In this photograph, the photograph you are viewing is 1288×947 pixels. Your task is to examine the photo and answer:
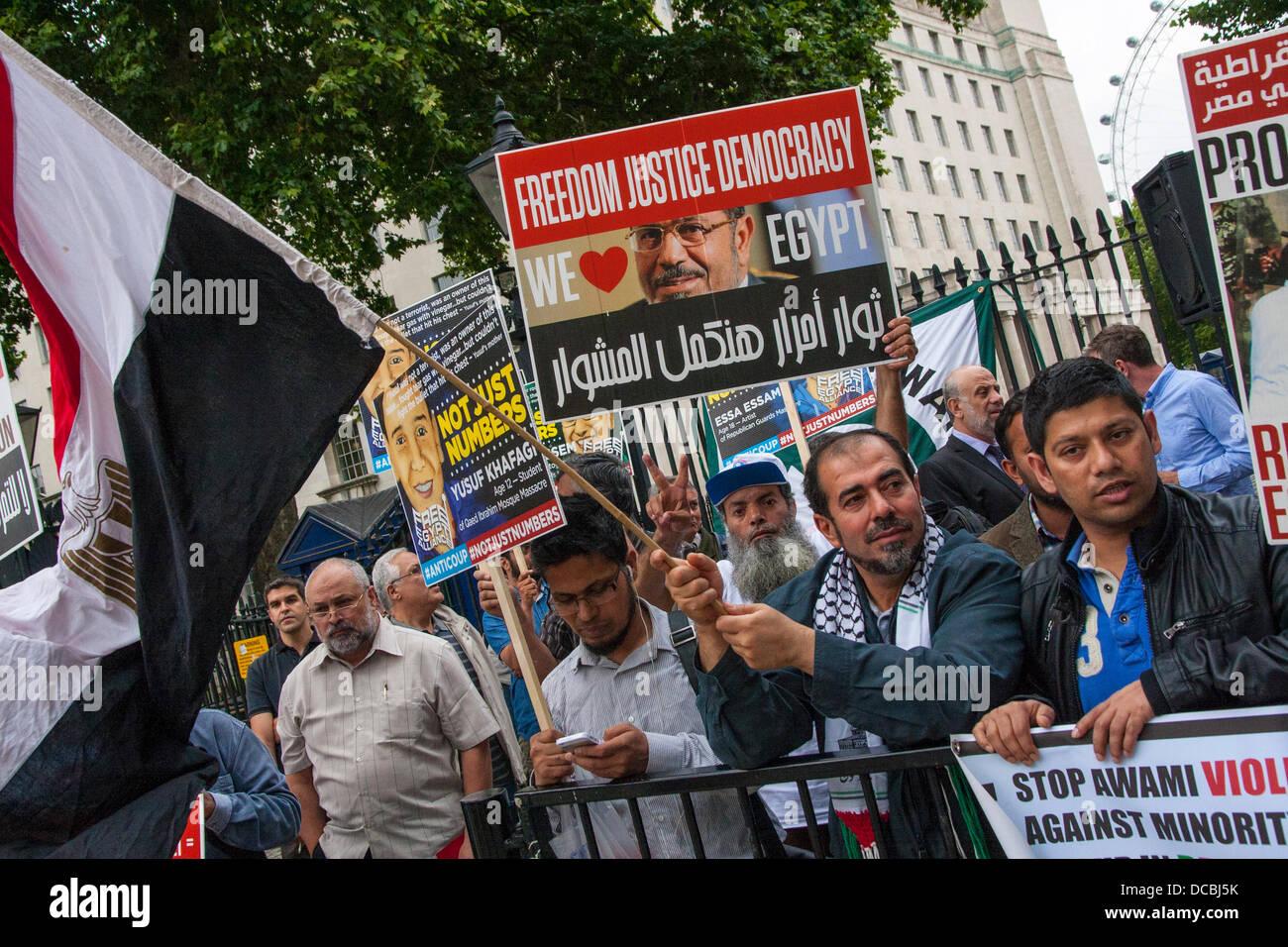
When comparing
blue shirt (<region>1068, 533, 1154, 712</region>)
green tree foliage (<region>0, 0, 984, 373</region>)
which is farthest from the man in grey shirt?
green tree foliage (<region>0, 0, 984, 373</region>)

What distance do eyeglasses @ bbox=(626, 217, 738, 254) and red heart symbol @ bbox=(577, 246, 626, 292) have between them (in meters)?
0.06

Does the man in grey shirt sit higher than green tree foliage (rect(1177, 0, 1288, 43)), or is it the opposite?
green tree foliage (rect(1177, 0, 1288, 43))

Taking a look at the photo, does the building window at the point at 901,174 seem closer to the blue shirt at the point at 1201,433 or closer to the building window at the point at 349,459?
the building window at the point at 349,459

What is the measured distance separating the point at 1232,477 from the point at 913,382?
8.41 ft

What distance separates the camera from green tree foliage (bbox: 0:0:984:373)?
11.5 metres

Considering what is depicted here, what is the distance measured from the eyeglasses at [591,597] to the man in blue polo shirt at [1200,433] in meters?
2.38

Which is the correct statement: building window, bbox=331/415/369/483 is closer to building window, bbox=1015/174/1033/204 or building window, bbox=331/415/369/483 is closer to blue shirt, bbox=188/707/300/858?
blue shirt, bbox=188/707/300/858

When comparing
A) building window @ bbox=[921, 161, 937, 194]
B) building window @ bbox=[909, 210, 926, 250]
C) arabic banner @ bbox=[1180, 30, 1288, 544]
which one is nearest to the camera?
arabic banner @ bbox=[1180, 30, 1288, 544]

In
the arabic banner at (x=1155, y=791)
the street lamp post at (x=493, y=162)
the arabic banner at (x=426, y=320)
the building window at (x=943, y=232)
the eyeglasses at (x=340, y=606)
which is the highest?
the building window at (x=943, y=232)

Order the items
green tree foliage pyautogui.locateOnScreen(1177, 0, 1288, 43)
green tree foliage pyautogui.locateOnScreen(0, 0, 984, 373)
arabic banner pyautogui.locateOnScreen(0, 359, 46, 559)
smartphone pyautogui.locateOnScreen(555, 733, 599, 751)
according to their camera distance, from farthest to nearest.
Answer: green tree foliage pyautogui.locateOnScreen(1177, 0, 1288, 43), green tree foliage pyautogui.locateOnScreen(0, 0, 984, 373), arabic banner pyautogui.locateOnScreen(0, 359, 46, 559), smartphone pyautogui.locateOnScreen(555, 733, 599, 751)

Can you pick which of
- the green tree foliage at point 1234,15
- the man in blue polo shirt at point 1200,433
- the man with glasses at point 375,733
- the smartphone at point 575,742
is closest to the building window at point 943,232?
the green tree foliage at point 1234,15

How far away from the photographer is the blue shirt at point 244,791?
391 centimetres

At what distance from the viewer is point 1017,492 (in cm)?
530

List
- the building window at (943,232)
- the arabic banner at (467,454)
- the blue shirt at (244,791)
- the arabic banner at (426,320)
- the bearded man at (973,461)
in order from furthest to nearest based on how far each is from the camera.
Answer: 1. the building window at (943,232)
2. the bearded man at (973,461)
3. the arabic banner at (426,320)
4. the arabic banner at (467,454)
5. the blue shirt at (244,791)
